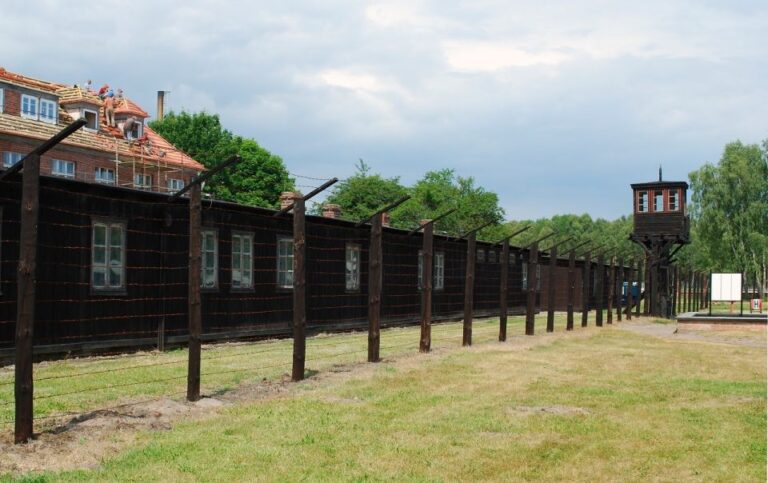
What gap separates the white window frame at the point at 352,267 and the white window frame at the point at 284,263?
2842mm

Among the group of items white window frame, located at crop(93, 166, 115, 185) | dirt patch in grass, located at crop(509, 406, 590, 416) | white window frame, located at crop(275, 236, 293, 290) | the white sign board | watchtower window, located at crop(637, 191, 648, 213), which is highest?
white window frame, located at crop(93, 166, 115, 185)

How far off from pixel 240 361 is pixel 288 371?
2029 millimetres

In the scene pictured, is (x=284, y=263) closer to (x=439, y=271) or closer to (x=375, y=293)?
(x=375, y=293)

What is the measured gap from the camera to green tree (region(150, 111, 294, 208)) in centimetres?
6688

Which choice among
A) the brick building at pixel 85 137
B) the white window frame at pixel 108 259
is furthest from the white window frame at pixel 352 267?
the brick building at pixel 85 137

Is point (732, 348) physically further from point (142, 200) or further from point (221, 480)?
point (221, 480)

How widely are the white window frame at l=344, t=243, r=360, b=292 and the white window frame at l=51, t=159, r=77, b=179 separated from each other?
22.1m

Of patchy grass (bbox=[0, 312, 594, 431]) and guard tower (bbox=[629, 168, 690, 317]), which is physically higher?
guard tower (bbox=[629, 168, 690, 317])

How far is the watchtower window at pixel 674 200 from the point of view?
44.1 meters

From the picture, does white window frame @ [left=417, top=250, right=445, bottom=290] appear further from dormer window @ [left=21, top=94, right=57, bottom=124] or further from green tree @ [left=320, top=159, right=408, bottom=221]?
green tree @ [left=320, top=159, right=408, bottom=221]

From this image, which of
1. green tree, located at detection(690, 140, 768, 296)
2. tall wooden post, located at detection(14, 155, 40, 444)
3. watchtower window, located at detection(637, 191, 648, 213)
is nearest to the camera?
tall wooden post, located at detection(14, 155, 40, 444)

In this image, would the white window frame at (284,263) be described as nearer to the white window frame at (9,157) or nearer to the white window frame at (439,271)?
the white window frame at (439,271)

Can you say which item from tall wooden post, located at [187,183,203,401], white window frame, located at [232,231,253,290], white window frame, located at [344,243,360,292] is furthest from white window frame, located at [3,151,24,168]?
tall wooden post, located at [187,183,203,401]

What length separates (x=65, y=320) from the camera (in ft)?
53.6
